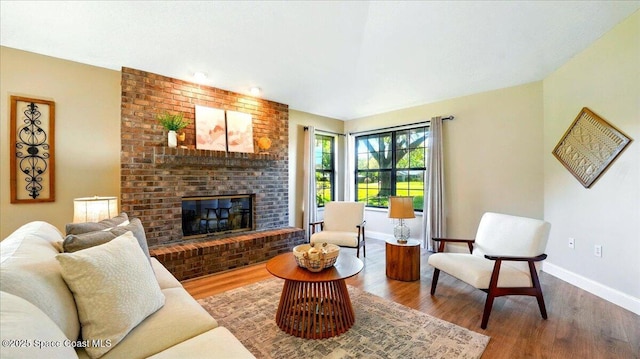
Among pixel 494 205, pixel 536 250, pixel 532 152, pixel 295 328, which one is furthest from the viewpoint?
pixel 494 205

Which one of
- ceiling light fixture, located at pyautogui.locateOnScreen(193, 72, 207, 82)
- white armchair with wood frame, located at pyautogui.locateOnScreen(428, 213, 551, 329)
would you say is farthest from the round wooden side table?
ceiling light fixture, located at pyautogui.locateOnScreen(193, 72, 207, 82)

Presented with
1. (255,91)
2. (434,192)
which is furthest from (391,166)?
(255,91)

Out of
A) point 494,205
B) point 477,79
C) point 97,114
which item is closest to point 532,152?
point 494,205

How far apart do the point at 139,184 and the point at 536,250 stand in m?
4.30

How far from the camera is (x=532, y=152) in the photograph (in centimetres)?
356

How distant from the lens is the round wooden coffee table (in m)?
2.04

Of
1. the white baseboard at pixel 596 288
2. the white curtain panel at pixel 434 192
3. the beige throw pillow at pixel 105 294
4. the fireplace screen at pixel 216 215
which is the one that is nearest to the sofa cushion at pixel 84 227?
the beige throw pillow at pixel 105 294

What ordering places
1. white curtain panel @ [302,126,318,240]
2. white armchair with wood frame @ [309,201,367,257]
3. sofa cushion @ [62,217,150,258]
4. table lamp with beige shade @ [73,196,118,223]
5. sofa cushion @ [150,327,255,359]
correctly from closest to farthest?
sofa cushion @ [150,327,255,359]
sofa cushion @ [62,217,150,258]
table lamp with beige shade @ [73,196,118,223]
white armchair with wood frame @ [309,201,367,257]
white curtain panel @ [302,126,318,240]

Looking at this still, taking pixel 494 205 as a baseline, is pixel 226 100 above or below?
above

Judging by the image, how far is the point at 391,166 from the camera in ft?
16.9

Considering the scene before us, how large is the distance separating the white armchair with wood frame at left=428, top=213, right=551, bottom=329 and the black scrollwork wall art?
4192 millimetres

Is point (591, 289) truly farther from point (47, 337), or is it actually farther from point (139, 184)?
point (139, 184)

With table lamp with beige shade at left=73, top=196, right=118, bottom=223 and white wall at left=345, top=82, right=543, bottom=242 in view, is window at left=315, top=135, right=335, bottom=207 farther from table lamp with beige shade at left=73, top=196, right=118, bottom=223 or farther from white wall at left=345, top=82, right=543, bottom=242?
table lamp with beige shade at left=73, top=196, right=118, bottom=223

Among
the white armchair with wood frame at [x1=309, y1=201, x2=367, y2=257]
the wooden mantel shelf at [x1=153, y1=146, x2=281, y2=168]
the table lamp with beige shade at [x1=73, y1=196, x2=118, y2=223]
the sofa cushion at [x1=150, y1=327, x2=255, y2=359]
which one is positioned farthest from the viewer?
the white armchair with wood frame at [x1=309, y1=201, x2=367, y2=257]
